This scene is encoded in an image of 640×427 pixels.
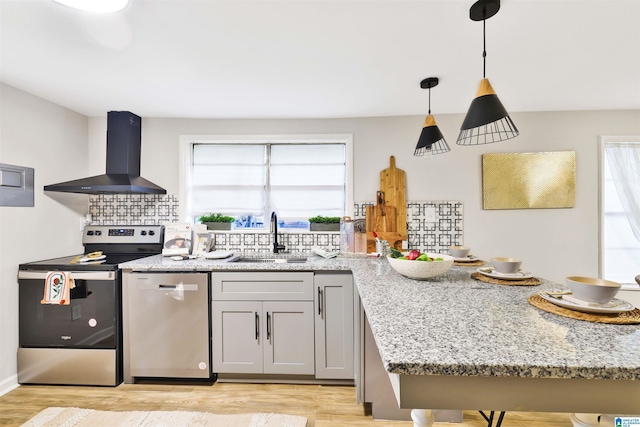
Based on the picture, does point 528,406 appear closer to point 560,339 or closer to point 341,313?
point 560,339

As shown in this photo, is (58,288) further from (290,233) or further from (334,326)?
(334,326)

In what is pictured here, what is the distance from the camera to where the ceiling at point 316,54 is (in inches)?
57.0

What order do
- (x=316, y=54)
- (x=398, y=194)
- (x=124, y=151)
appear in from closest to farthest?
1. (x=316, y=54)
2. (x=124, y=151)
3. (x=398, y=194)

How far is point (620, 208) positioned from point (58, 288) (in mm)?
5080

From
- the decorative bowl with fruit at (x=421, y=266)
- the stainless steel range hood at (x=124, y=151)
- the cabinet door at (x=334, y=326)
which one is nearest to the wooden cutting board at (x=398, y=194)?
the cabinet door at (x=334, y=326)

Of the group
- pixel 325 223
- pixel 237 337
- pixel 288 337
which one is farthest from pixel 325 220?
pixel 237 337

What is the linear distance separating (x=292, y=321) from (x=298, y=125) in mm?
1904

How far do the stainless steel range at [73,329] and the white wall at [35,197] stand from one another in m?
0.08

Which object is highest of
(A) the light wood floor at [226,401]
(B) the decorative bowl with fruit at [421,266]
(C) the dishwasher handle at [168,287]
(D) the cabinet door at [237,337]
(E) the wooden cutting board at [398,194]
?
(E) the wooden cutting board at [398,194]

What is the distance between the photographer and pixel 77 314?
2287mm

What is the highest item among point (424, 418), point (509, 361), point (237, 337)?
point (509, 361)

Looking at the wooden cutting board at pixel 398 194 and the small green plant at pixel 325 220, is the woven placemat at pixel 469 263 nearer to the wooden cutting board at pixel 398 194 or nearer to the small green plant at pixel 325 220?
the wooden cutting board at pixel 398 194

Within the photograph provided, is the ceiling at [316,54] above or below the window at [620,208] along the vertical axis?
above

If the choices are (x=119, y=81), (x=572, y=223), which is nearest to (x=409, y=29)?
(x=119, y=81)
